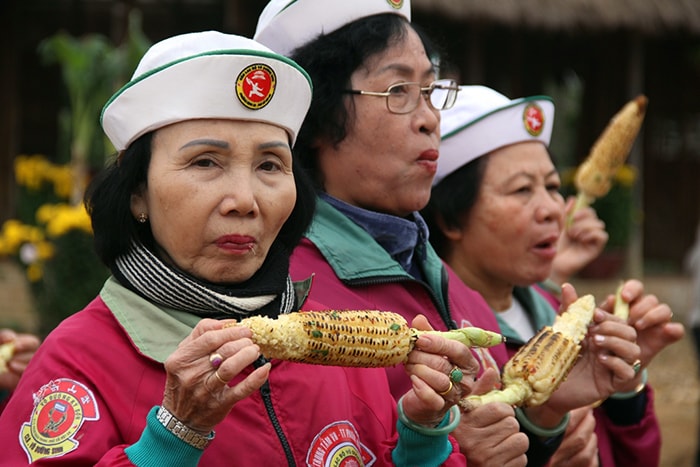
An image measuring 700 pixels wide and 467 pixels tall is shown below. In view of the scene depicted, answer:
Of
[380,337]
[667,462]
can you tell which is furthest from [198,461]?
[667,462]

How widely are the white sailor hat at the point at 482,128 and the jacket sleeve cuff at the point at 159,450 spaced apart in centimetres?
230

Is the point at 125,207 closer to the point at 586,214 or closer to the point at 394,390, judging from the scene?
the point at 394,390

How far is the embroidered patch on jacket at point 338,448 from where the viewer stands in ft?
8.34

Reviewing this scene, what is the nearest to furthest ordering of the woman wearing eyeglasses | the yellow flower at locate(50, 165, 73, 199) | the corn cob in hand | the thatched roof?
the woman wearing eyeglasses → the corn cob in hand → the yellow flower at locate(50, 165, 73, 199) → the thatched roof

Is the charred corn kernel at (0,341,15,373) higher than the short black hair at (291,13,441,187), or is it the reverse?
the short black hair at (291,13,441,187)

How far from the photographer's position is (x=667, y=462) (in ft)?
30.0

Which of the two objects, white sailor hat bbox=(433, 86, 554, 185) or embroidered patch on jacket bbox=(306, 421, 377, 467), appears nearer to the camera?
embroidered patch on jacket bbox=(306, 421, 377, 467)

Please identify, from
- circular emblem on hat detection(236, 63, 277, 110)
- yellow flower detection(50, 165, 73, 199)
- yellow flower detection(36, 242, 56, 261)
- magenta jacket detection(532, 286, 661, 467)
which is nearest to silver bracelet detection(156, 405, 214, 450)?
circular emblem on hat detection(236, 63, 277, 110)

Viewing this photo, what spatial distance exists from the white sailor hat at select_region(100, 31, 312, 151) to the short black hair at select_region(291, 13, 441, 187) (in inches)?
33.3

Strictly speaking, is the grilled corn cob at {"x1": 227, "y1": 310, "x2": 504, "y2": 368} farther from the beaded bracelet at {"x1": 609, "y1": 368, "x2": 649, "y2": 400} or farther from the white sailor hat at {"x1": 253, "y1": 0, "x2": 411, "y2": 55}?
the beaded bracelet at {"x1": 609, "y1": 368, "x2": 649, "y2": 400}

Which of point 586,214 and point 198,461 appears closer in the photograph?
point 198,461

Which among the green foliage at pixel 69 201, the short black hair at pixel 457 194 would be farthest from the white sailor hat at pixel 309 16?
the green foliage at pixel 69 201

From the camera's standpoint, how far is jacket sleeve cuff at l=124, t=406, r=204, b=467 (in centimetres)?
217

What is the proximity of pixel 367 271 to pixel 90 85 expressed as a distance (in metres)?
8.00
